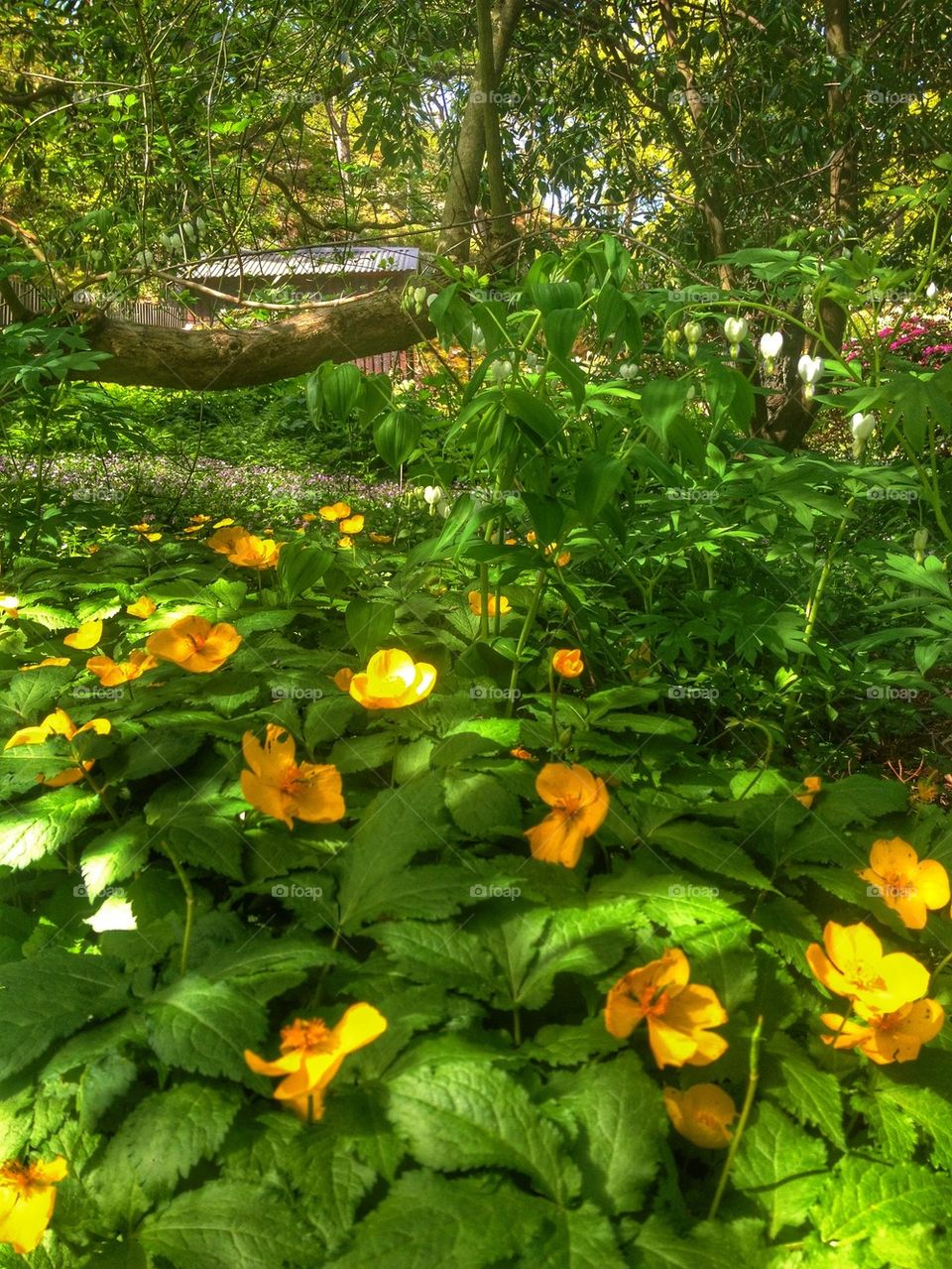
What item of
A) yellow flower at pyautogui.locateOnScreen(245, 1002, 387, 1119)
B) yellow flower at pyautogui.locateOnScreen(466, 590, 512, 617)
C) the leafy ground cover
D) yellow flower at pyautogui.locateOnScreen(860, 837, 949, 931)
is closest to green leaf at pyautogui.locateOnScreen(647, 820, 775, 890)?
the leafy ground cover

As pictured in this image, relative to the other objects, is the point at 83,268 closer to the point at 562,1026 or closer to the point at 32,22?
the point at 32,22

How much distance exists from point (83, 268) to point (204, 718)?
3.10 meters

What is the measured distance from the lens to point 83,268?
3684mm

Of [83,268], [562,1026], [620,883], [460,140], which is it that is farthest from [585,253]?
[83,268]

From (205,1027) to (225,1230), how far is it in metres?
0.15

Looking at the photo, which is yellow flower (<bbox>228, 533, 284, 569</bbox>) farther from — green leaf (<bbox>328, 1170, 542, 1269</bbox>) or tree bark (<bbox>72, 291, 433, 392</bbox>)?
tree bark (<bbox>72, 291, 433, 392</bbox>)

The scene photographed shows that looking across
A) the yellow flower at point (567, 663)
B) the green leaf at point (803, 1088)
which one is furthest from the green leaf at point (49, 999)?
the yellow flower at point (567, 663)

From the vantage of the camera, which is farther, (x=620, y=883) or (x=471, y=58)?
(x=471, y=58)

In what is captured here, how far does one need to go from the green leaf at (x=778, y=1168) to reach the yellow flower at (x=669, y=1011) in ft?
0.31

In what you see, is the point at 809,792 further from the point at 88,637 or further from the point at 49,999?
the point at 88,637

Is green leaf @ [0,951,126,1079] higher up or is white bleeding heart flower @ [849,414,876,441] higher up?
white bleeding heart flower @ [849,414,876,441]

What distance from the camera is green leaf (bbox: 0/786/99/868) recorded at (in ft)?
3.42

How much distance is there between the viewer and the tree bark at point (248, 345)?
10.9 feet

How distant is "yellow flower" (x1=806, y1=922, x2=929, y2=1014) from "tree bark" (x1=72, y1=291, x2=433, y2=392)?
110 inches
